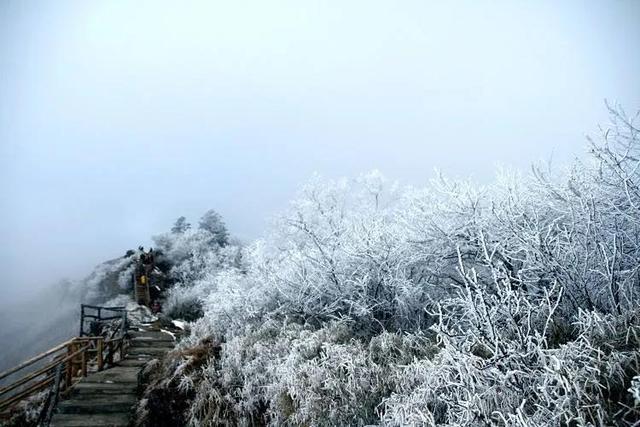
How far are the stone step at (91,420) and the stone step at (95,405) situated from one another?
0.39 feet

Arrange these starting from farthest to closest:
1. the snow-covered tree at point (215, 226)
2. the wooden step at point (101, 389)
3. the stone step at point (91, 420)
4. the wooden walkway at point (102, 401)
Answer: the snow-covered tree at point (215, 226) → the wooden step at point (101, 389) → the wooden walkway at point (102, 401) → the stone step at point (91, 420)

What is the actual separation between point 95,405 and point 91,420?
0.47 m

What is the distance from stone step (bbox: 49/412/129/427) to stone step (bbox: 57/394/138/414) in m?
0.12

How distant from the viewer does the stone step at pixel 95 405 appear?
8.98 meters

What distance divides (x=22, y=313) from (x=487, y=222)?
42.8 metres

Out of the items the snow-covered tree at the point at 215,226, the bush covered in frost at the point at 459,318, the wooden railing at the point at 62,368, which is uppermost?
the snow-covered tree at the point at 215,226

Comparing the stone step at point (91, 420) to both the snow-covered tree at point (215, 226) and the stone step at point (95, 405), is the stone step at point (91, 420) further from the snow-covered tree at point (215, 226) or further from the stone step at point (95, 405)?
the snow-covered tree at point (215, 226)

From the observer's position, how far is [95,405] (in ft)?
29.8

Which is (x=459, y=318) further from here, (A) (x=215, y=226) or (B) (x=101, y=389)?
(A) (x=215, y=226)

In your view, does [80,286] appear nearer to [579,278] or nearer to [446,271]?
[446,271]

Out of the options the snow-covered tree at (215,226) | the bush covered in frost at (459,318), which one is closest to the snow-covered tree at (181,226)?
the snow-covered tree at (215,226)

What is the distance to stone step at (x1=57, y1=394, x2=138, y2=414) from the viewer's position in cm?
898

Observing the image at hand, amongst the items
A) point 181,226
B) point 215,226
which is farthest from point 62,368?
point 181,226

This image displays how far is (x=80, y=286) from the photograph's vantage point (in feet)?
107
